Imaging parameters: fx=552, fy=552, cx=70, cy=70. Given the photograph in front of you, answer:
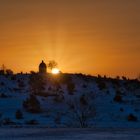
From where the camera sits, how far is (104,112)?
51250 millimetres

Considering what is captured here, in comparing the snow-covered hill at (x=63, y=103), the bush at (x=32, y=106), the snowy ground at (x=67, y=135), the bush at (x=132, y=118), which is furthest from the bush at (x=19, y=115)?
the snowy ground at (x=67, y=135)

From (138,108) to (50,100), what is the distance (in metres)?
9.11

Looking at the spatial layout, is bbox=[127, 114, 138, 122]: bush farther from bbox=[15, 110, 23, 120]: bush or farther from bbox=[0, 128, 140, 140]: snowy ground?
bbox=[0, 128, 140, 140]: snowy ground

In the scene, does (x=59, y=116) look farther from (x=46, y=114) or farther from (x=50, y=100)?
(x=50, y=100)

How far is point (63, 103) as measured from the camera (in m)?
55.8

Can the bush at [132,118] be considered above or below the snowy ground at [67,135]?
above

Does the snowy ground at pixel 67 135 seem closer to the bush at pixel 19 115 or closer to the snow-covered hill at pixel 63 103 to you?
the snow-covered hill at pixel 63 103

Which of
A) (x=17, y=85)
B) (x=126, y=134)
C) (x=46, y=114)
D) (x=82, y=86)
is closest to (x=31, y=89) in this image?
(x=17, y=85)

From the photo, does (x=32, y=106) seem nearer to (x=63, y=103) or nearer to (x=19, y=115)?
(x=19, y=115)

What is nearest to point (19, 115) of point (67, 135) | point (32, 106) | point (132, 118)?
point (32, 106)

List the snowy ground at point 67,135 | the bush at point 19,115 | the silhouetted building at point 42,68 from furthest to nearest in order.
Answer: the silhouetted building at point 42,68 → the bush at point 19,115 → the snowy ground at point 67,135

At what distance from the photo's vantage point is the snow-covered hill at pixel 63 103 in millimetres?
43344

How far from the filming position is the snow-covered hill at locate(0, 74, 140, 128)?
142 feet

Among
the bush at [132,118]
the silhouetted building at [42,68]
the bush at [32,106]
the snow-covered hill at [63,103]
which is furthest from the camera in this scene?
the silhouetted building at [42,68]
